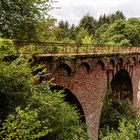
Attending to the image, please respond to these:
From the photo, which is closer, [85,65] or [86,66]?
[85,65]

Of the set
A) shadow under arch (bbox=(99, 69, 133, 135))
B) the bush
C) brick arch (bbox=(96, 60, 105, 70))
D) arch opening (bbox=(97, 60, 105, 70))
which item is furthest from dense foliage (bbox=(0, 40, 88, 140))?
shadow under arch (bbox=(99, 69, 133, 135))

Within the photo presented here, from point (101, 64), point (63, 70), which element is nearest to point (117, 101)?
point (101, 64)

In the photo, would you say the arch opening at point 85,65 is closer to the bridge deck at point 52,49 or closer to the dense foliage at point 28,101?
the bridge deck at point 52,49

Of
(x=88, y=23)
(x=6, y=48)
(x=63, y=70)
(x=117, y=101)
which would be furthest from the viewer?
(x=88, y=23)

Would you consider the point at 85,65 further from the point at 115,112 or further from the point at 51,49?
the point at 115,112

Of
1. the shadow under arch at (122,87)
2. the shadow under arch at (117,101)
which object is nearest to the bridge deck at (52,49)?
the shadow under arch at (117,101)

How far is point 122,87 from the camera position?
33.6 m

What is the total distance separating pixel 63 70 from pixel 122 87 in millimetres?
17158

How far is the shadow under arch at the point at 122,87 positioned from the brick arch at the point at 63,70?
13949 mm

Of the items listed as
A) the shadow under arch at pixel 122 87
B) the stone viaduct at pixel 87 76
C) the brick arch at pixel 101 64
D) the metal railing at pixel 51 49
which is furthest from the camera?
the shadow under arch at pixel 122 87

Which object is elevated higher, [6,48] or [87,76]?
[6,48]

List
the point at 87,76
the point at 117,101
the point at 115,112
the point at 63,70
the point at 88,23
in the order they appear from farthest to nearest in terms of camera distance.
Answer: the point at 88,23 < the point at 117,101 < the point at 115,112 < the point at 87,76 < the point at 63,70

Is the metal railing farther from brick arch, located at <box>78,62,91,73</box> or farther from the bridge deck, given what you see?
brick arch, located at <box>78,62,91,73</box>

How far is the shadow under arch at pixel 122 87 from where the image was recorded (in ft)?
105
